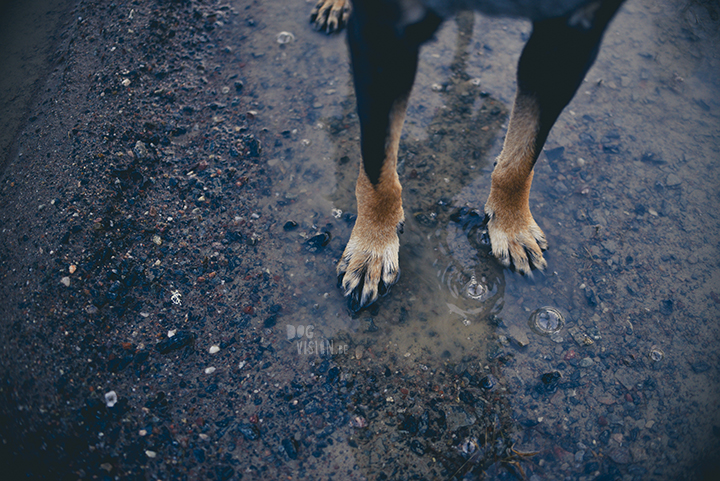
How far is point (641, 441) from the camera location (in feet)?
6.49

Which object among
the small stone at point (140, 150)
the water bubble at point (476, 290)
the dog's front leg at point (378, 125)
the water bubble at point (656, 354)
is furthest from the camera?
the small stone at point (140, 150)

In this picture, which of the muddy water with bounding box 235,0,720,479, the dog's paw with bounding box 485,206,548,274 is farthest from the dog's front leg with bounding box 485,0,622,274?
the muddy water with bounding box 235,0,720,479

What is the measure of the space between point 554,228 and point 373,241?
54.4 inches

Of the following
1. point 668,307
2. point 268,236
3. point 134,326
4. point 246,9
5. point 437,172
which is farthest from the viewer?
point 246,9

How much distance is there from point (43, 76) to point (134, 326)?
276 cm

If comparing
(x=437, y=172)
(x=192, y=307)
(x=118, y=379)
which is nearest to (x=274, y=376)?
(x=192, y=307)

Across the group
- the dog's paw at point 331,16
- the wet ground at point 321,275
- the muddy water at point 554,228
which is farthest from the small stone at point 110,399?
the dog's paw at point 331,16

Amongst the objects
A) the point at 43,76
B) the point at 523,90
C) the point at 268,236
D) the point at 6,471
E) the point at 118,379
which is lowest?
the point at 6,471

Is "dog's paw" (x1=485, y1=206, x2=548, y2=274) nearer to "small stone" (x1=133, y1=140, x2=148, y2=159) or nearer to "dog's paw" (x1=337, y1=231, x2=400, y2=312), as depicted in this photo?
"dog's paw" (x1=337, y1=231, x2=400, y2=312)

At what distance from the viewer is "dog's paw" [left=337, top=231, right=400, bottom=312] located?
2277 millimetres

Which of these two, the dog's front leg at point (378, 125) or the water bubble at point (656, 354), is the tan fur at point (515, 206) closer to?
the dog's front leg at point (378, 125)

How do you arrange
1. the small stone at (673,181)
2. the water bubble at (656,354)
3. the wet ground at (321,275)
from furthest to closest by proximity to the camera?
the small stone at (673,181) < the water bubble at (656,354) < the wet ground at (321,275)

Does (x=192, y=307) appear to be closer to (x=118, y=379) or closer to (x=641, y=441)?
(x=118, y=379)

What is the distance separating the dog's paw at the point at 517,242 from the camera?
7.81ft
